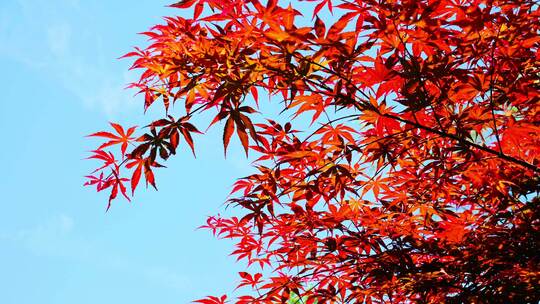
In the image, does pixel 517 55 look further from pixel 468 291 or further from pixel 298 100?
pixel 468 291

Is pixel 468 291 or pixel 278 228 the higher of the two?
pixel 278 228

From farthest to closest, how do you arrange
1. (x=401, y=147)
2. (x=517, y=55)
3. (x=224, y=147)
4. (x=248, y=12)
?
(x=401, y=147) → (x=517, y=55) → (x=248, y=12) → (x=224, y=147)

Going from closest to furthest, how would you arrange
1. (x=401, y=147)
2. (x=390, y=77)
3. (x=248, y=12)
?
(x=390, y=77)
(x=248, y=12)
(x=401, y=147)

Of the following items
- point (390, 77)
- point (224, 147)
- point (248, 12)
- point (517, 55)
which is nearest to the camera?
point (224, 147)

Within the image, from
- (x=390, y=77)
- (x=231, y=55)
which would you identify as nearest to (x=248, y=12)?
(x=231, y=55)

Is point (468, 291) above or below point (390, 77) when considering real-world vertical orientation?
below

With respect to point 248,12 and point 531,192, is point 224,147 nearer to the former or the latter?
point 248,12

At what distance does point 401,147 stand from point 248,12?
109 cm

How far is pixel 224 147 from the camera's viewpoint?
1.91 metres

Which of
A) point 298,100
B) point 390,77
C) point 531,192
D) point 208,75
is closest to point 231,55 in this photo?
point 208,75

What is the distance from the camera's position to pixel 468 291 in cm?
319

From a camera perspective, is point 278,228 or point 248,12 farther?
point 278,228

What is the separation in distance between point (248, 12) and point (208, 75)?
33 cm

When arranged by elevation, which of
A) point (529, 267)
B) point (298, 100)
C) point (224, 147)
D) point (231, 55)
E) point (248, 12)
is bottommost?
point (529, 267)
